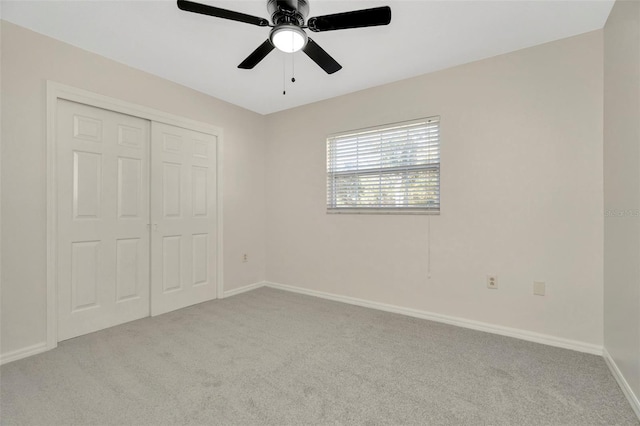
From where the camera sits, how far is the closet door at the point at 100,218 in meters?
2.54

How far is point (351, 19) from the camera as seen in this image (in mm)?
1698

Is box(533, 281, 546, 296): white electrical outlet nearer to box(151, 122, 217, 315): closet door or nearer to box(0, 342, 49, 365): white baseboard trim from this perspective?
box(151, 122, 217, 315): closet door

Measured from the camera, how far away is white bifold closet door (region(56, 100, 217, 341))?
256 cm

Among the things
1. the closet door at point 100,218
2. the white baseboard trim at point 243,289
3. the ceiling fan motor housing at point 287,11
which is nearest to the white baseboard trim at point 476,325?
the white baseboard trim at point 243,289

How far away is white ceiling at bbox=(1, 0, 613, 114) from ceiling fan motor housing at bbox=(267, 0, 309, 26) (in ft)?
0.99

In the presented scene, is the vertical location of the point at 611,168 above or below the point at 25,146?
below

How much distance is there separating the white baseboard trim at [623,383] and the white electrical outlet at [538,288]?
53 cm

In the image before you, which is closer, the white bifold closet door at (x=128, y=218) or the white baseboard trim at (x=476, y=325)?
the white baseboard trim at (x=476, y=325)

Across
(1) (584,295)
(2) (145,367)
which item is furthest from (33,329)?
(1) (584,295)

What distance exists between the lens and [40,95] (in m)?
2.37

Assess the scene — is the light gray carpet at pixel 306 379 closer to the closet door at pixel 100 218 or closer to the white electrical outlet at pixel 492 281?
the closet door at pixel 100 218

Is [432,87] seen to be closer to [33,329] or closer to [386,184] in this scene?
[386,184]

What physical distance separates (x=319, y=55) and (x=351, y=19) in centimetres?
39

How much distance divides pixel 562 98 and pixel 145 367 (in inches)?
149
